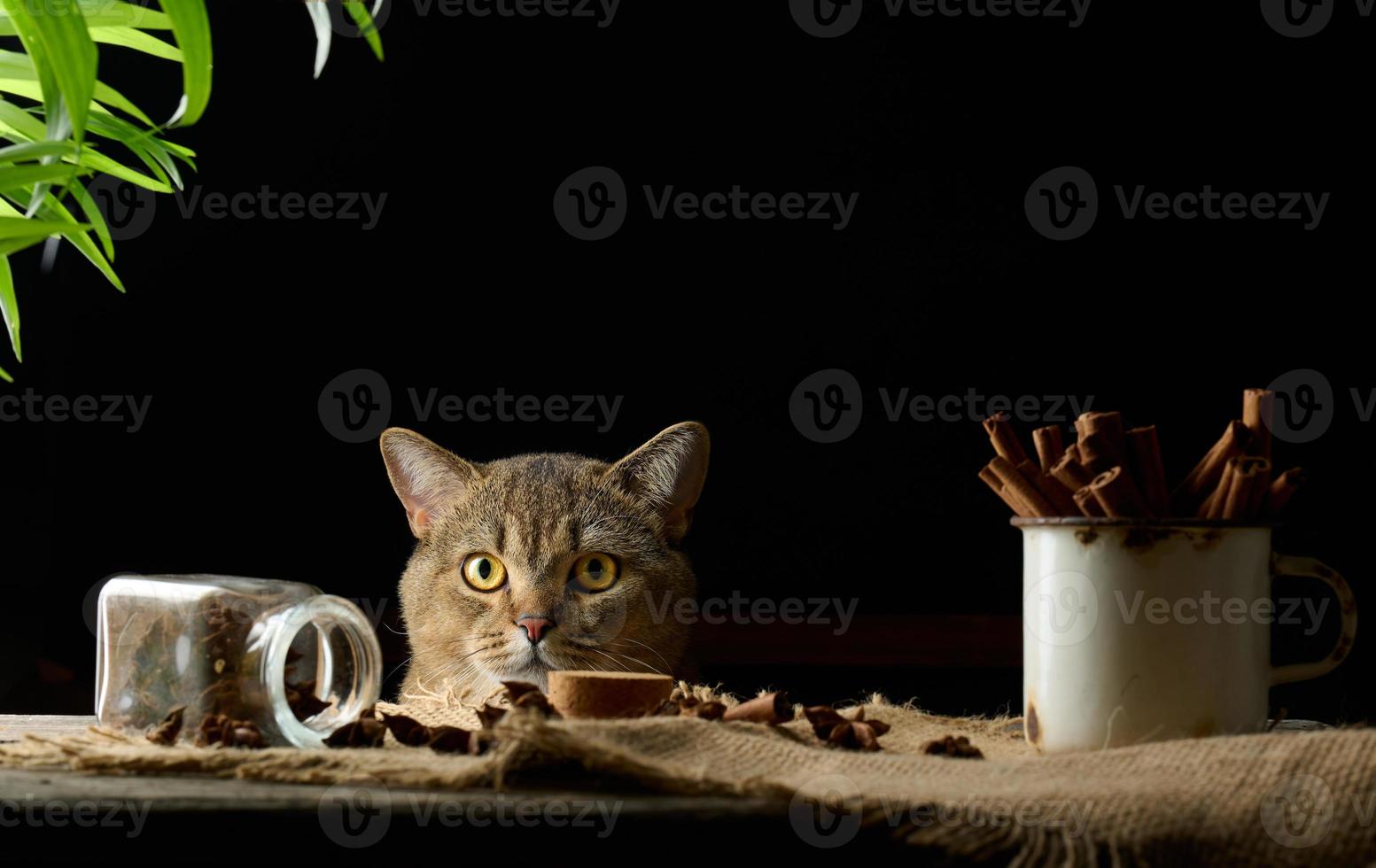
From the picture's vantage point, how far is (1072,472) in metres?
1.10

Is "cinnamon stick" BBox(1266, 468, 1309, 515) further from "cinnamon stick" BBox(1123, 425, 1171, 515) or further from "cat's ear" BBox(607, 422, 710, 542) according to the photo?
"cat's ear" BBox(607, 422, 710, 542)

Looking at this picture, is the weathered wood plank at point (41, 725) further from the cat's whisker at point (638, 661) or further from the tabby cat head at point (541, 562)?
the cat's whisker at point (638, 661)

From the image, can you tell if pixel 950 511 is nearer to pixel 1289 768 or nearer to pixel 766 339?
pixel 766 339

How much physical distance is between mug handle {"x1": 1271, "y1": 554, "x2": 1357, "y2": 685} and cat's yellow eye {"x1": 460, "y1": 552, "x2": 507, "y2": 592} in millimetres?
906

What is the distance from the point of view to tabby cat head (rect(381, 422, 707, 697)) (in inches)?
57.8

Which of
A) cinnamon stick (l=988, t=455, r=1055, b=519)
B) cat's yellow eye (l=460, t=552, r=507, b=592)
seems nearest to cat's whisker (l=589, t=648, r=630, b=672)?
cat's yellow eye (l=460, t=552, r=507, b=592)

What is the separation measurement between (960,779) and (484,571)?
0.80 metres

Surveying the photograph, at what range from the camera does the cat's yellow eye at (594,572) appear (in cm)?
153

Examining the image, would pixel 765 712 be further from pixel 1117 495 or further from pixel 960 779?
pixel 1117 495

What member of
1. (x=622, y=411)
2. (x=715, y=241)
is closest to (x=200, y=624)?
(x=622, y=411)

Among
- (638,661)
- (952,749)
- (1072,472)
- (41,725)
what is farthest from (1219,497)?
(41,725)

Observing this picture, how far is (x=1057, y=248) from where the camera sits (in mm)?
2438

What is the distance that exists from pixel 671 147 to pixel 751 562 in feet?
2.90

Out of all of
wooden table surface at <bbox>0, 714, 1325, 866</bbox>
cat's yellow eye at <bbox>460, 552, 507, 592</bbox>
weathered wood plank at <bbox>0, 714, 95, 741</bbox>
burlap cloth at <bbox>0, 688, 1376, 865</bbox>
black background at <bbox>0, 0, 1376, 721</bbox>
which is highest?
black background at <bbox>0, 0, 1376, 721</bbox>
